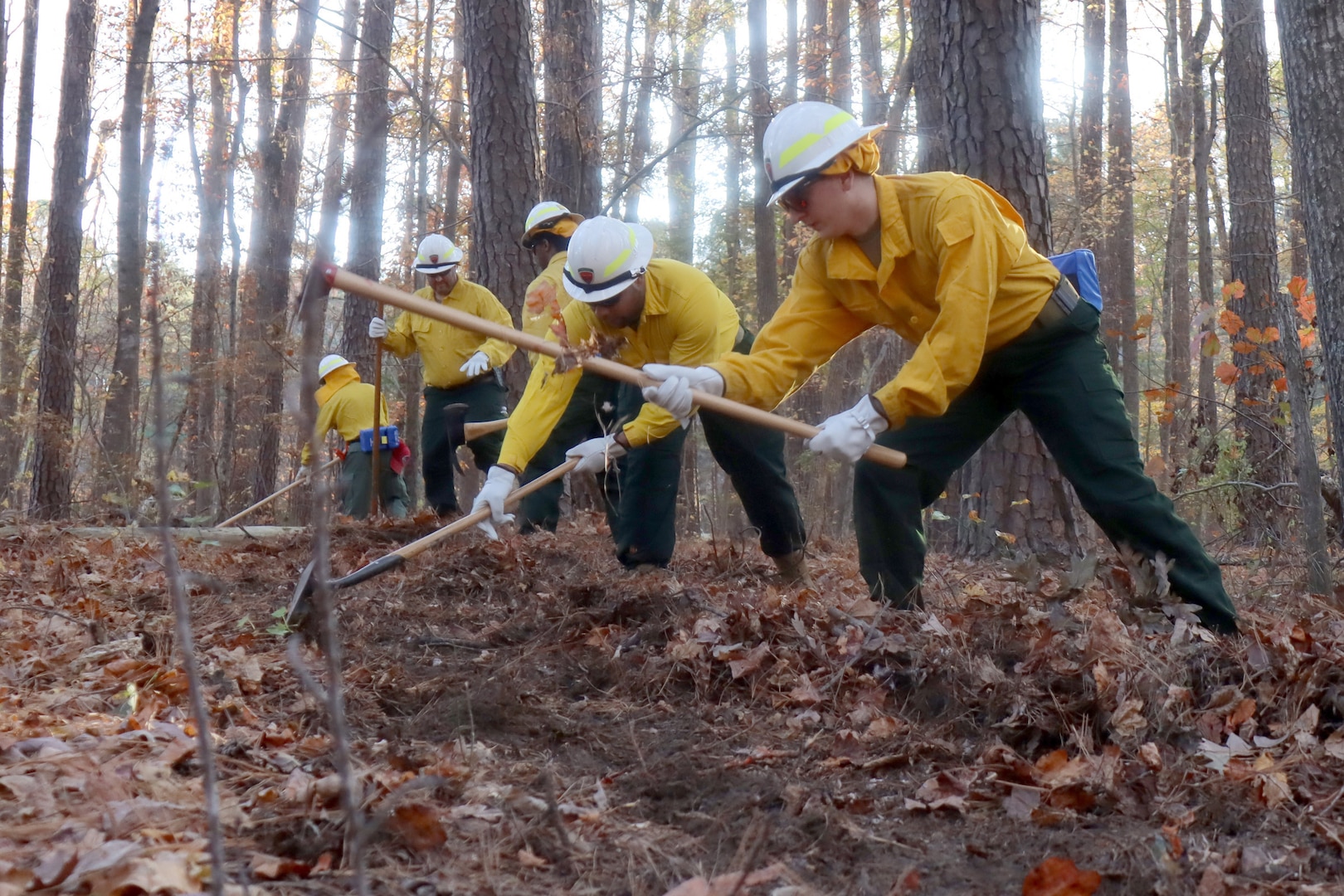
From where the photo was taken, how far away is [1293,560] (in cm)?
574

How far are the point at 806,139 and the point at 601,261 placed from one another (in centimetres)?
147

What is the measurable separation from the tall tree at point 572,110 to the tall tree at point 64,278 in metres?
5.59

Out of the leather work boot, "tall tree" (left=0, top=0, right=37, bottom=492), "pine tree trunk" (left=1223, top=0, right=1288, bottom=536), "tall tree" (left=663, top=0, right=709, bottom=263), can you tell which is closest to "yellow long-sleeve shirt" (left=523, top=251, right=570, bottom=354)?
the leather work boot

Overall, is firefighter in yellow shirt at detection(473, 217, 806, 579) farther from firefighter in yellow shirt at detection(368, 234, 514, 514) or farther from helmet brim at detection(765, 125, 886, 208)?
firefighter in yellow shirt at detection(368, 234, 514, 514)

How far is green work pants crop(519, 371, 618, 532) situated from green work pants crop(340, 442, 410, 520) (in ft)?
8.21

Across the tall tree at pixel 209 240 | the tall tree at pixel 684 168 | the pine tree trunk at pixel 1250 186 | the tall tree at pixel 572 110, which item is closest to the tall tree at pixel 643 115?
the tall tree at pixel 684 168

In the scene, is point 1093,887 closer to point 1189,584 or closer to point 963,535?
point 1189,584

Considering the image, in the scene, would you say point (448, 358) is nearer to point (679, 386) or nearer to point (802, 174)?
point (679, 386)

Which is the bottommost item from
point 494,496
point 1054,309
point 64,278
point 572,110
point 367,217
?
point 494,496

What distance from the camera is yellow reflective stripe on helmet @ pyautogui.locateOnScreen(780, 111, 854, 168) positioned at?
11.5 feet

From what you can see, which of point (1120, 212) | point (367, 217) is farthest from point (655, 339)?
point (1120, 212)

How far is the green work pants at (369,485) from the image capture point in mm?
9383

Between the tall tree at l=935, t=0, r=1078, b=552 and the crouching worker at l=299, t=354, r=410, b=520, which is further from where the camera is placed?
the crouching worker at l=299, t=354, r=410, b=520

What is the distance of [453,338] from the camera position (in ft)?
26.3
